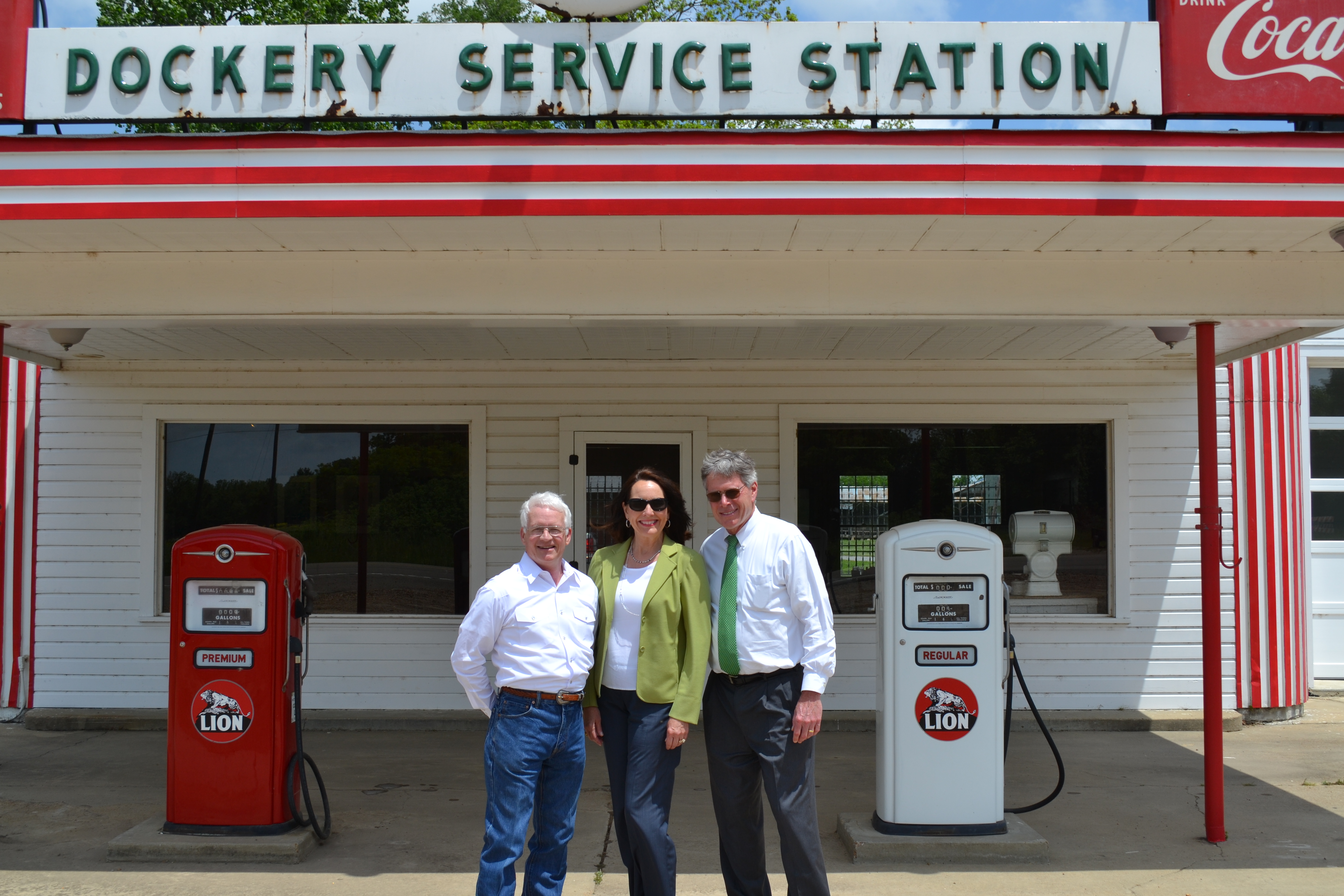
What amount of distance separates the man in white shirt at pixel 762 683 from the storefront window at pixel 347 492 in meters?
4.43

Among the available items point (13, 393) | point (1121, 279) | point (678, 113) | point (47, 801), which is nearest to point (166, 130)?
point (13, 393)

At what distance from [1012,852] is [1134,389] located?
439 centimetres

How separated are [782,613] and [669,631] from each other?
0.45 meters

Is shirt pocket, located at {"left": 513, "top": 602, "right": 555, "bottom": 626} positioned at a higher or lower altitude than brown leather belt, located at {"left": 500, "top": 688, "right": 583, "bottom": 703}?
higher

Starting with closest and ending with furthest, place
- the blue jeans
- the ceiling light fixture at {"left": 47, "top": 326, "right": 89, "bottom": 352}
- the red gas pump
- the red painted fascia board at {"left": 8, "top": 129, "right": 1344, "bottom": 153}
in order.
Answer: the blue jeans
the red painted fascia board at {"left": 8, "top": 129, "right": 1344, "bottom": 153}
the red gas pump
the ceiling light fixture at {"left": 47, "top": 326, "right": 89, "bottom": 352}

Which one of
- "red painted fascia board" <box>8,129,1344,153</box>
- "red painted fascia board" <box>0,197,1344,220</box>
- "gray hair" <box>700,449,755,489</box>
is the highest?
"red painted fascia board" <box>8,129,1344,153</box>

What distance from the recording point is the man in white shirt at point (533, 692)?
362 cm

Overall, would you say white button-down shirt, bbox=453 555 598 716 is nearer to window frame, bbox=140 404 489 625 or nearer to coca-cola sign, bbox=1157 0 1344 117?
coca-cola sign, bbox=1157 0 1344 117

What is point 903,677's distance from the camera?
493 centimetres

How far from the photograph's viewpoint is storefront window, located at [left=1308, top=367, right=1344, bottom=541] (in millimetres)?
8773

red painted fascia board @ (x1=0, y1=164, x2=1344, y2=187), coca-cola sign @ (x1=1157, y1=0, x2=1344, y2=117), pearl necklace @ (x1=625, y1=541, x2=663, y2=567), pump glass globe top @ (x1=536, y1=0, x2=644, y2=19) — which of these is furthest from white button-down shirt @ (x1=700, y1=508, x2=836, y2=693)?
coca-cola sign @ (x1=1157, y1=0, x2=1344, y2=117)

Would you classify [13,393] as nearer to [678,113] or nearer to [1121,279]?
[678,113]

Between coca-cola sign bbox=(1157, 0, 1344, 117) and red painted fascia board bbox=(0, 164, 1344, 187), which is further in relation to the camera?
coca-cola sign bbox=(1157, 0, 1344, 117)

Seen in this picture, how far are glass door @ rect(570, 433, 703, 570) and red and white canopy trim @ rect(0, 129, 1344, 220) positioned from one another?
3.56 meters
